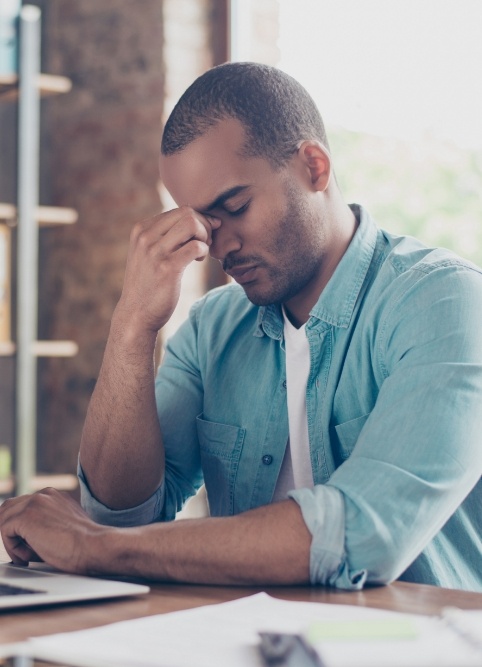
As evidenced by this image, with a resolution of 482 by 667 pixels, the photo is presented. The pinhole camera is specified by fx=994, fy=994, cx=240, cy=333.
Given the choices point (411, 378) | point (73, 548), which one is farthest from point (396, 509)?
point (73, 548)

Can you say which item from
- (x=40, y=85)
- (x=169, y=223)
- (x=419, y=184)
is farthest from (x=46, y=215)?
(x=169, y=223)

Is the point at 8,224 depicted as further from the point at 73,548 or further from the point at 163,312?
the point at 73,548

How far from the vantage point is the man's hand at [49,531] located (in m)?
1.17

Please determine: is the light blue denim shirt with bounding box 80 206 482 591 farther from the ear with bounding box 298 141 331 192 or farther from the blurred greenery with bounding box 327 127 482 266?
the blurred greenery with bounding box 327 127 482 266

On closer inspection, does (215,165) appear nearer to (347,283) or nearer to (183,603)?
(347,283)

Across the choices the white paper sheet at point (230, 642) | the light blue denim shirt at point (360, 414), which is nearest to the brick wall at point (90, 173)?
the light blue denim shirt at point (360, 414)

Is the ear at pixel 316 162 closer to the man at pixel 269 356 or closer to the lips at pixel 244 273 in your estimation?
the man at pixel 269 356

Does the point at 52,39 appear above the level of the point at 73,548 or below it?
above

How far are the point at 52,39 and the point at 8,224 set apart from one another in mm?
857

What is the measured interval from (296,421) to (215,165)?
16.5 inches

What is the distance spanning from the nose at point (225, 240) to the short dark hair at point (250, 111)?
0.39 feet

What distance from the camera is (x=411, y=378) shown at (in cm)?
124

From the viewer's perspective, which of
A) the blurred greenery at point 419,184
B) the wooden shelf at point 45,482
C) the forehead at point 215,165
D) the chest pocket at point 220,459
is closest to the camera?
the forehead at point 215,165

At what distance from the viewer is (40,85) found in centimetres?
359
